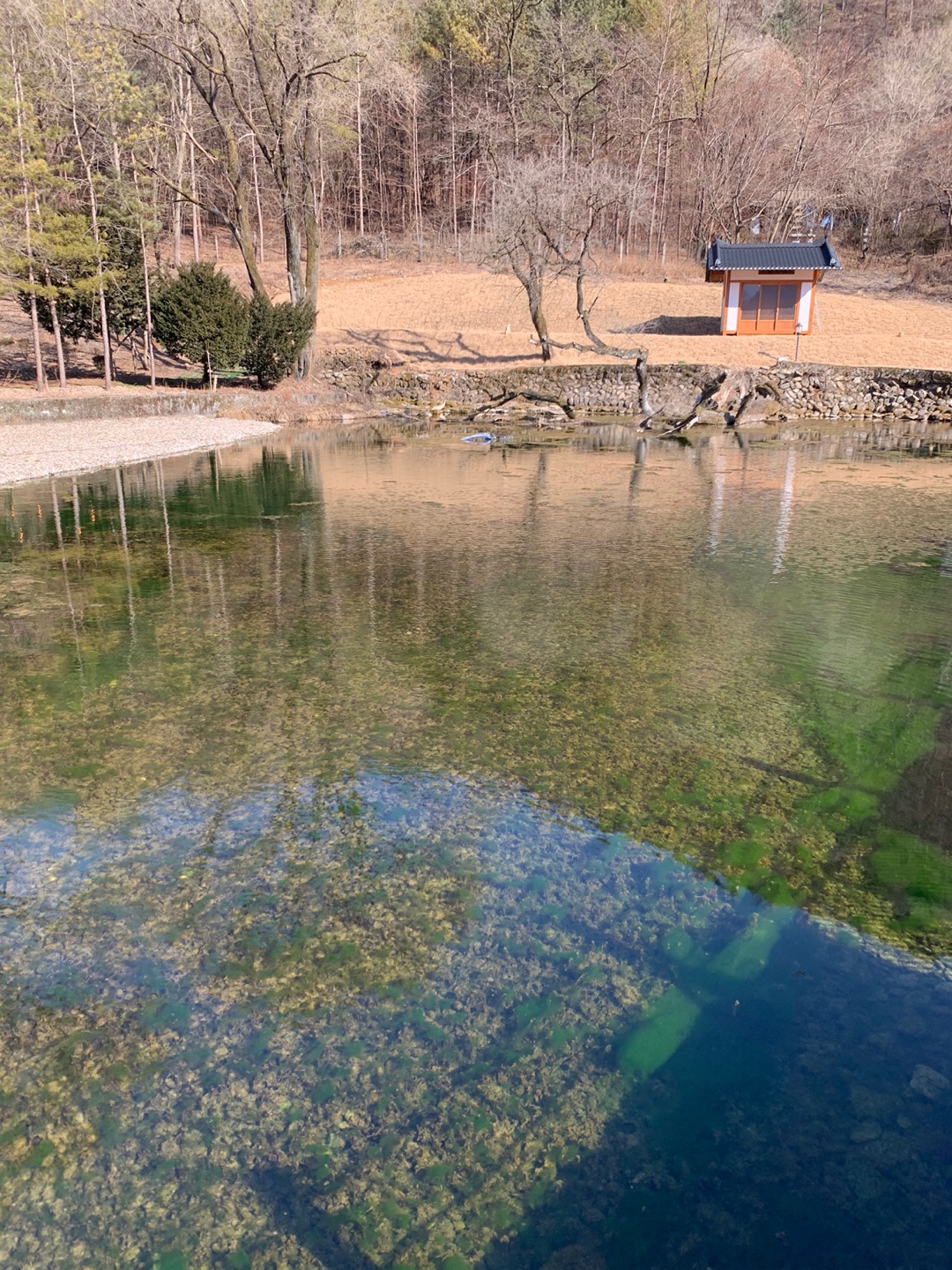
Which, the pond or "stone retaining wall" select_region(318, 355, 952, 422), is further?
"stone retaining wall" select_region(318, 355, 952, 422)

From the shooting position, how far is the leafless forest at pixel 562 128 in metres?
27.6

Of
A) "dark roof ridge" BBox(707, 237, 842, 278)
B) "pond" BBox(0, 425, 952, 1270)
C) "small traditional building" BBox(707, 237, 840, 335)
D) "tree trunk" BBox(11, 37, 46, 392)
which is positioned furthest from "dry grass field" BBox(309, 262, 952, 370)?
"pond" BBox(0, 425, 952, 1270)

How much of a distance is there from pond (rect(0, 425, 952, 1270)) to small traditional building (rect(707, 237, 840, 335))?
26.2m

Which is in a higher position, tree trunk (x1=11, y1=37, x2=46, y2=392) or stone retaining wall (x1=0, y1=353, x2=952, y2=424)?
tree trunk (x1=11, y1=37, x2=46, y2=392)

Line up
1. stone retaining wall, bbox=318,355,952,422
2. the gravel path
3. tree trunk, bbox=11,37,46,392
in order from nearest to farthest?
the gravel path < tree trunk, bbox=11,37,46,392 < stone retaining wall, bbox=318,355,952,422

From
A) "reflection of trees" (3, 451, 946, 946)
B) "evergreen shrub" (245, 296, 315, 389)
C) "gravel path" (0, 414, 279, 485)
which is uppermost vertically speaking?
"evergreen shrub" (245, 296, 315, 389)

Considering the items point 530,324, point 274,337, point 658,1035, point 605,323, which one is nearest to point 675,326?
point 605,323

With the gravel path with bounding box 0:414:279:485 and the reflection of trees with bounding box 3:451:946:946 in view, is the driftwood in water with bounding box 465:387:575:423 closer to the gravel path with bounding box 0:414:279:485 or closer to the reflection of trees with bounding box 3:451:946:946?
the gravel path with bounding box 0:414:279:485

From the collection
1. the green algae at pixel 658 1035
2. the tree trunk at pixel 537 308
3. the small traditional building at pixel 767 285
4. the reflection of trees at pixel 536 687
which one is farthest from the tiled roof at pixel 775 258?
the green algae at pixel 658 1035

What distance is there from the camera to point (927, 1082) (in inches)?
111

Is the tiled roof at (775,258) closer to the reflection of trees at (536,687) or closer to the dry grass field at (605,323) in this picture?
the dry grass field at (605,323)

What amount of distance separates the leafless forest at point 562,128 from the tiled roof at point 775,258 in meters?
3.86

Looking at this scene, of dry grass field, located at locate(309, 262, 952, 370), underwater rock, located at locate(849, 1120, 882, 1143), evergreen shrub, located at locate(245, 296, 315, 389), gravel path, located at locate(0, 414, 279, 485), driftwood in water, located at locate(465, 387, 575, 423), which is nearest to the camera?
underwater rock, located at locate(849, 1120, 882, 1143)

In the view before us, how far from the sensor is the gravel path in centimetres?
1484
